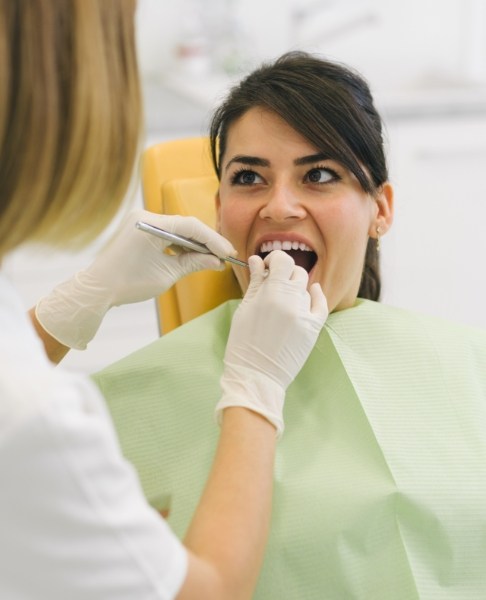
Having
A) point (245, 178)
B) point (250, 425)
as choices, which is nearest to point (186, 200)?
point (245, 178)

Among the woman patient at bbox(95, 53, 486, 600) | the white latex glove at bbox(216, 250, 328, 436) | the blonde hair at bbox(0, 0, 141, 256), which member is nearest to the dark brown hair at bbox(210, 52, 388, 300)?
the woman patient at bbox(95, 53, 486, 600)

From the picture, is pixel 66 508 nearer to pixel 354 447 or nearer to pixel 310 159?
pixel 354 447

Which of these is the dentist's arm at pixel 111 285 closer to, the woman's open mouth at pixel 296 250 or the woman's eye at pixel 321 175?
the woman's open mouth at pixel 296 250

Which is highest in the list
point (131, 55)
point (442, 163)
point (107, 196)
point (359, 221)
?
point (131, 55)

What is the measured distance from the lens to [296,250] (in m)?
1.63

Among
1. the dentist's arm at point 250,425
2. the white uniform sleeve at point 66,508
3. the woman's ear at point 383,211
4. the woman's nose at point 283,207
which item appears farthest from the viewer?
the woman's ear at point 383,211

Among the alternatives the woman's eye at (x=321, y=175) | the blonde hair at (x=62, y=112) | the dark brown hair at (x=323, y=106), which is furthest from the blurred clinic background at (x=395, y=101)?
the blonde hair at (x=62, y=112)

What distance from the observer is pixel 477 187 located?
3.15 m

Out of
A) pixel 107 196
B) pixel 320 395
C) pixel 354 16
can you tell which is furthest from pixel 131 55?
pixel 354 16

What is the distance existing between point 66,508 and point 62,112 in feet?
1.21

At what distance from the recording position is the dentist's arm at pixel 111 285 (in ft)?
5.18

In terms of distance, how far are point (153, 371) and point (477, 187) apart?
6.04ft

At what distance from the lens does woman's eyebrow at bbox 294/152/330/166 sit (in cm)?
155

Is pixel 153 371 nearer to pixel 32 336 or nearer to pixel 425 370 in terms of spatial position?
pixel 425 370
